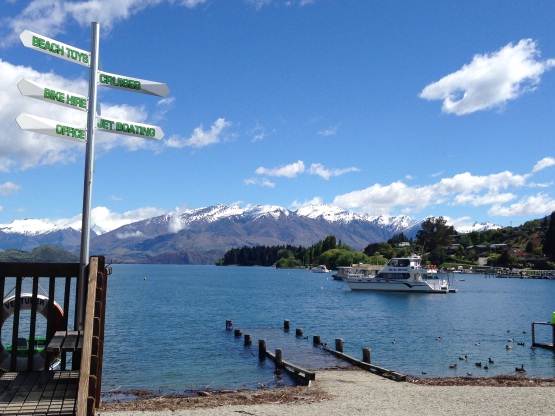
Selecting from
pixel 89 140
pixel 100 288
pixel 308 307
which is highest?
pixel 89 140

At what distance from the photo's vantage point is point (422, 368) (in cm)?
3212

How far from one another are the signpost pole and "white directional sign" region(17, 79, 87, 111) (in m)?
0.20

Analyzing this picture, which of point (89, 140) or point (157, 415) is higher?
point (89, 140)

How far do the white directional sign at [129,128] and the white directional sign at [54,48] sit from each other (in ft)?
4.23

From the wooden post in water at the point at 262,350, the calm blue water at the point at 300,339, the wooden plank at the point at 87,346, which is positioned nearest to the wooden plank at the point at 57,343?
the wooden plank at the point at 87,346

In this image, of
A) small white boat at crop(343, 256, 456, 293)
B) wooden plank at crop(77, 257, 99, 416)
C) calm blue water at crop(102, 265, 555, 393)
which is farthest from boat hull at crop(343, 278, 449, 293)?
wooden plank at crop(77, 257, 99, 416)

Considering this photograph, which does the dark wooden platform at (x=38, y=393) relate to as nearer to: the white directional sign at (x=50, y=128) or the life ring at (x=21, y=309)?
the life ring at (x=21, y=309)

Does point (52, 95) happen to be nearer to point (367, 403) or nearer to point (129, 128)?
point (129, 128)

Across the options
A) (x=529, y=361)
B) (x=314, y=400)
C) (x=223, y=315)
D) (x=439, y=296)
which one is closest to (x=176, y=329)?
(x=223, y=315)

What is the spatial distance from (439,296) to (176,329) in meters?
65.1

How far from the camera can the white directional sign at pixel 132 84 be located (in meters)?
11.9

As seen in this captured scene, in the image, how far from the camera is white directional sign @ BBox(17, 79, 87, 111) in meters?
11.0

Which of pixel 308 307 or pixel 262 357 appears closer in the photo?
pixel 262 357

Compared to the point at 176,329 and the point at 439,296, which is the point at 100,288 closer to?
the point at 176,329
